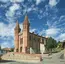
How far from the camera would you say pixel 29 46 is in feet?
335

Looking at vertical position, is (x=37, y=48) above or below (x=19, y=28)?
below

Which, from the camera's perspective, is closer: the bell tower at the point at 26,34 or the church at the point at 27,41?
the bell tower at the point at 26,34

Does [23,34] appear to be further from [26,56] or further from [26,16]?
[26,56]

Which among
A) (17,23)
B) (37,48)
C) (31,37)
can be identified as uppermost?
(17,23)

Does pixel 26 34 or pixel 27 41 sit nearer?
pixel 27 41

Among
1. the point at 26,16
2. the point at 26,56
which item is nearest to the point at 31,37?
the point at 26,16

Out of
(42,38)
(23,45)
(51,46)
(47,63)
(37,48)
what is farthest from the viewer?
(42,38)

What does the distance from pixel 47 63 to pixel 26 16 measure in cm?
9647

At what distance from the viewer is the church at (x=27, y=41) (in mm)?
101062

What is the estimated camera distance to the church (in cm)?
10106

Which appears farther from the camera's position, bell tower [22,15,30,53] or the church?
the church

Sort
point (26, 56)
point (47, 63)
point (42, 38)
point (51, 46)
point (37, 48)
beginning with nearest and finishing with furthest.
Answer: point (47, 63), point (26, 56), point (51, 46), point (37, 48), point (42, 38)

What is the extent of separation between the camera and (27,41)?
334 ft

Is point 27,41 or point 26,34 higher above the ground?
point 26,34
